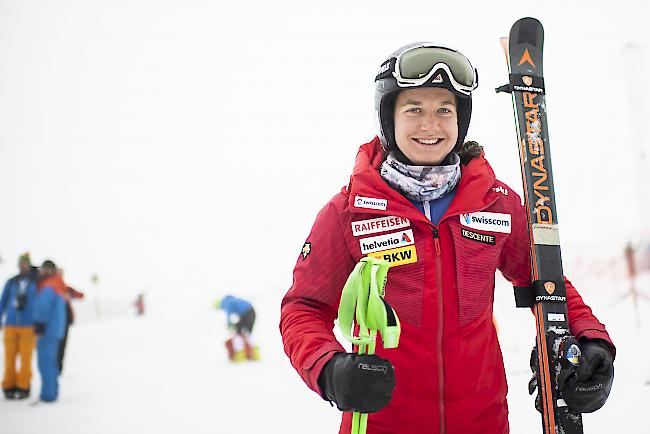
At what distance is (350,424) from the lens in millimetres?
1327

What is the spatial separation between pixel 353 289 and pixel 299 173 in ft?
83.5

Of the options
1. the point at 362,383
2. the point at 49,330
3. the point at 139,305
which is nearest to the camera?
the point at 362,383

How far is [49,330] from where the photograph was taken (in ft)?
16.4

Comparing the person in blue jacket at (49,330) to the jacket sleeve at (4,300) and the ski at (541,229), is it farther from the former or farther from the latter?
the ski at (541,229)

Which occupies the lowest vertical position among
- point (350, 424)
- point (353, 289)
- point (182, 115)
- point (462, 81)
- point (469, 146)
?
point (350, 424)

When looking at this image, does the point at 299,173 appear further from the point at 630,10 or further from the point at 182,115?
the point at 182,115

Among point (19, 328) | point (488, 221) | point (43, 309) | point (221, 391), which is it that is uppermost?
point (488, 221)

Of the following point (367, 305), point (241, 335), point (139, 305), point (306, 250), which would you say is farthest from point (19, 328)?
point (139, 305)

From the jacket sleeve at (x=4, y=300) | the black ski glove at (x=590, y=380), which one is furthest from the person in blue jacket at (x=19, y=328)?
the black ski glove at (x=590, y=380)

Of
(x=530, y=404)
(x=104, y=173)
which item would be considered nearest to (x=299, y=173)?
(x=104, y=173)

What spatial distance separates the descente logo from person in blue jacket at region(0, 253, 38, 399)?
4843 millimetres

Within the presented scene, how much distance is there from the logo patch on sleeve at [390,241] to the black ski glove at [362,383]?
0.32m

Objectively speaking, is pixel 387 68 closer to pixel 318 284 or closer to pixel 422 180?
pixel 422 180

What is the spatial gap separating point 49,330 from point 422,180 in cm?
471
